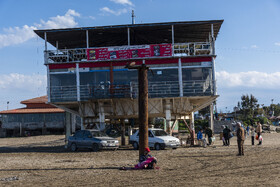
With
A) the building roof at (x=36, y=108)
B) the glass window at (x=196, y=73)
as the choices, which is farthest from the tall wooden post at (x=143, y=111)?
the building roof at (x=36, y=108)

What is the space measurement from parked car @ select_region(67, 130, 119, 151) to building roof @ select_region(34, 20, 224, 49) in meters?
8.68

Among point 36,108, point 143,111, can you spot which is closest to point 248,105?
point 36,108

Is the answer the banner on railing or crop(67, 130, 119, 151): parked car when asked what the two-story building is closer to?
the banner on railing

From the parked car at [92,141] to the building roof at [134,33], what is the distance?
868 cm

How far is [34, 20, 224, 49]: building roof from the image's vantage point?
2751cm

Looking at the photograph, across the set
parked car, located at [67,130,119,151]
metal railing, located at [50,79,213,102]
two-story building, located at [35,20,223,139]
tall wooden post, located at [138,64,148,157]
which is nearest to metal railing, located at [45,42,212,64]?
two-story building, located at [35,20,223,139]

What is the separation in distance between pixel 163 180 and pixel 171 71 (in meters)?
17.1

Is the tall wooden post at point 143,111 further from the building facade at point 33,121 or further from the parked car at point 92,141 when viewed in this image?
the building facade at point 33,121

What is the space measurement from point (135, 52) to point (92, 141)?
26.8 ft

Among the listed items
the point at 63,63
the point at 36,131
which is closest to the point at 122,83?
the point at 63,63

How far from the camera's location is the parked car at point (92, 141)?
2341 centimetres

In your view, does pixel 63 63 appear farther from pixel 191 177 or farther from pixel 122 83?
pixel 191 177

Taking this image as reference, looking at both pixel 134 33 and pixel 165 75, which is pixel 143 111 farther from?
pixel 134 33

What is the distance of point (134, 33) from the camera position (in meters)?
30.0
